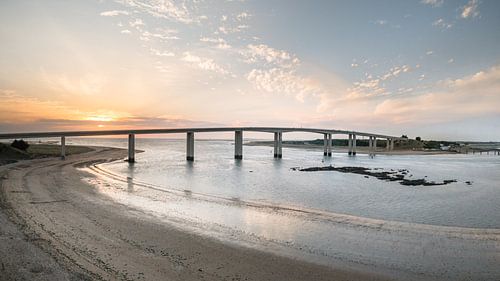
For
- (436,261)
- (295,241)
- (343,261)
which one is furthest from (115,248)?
(436,261)

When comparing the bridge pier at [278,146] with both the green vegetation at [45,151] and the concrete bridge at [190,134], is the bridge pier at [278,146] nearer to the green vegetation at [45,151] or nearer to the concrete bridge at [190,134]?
the concrete bridge at [190,134]

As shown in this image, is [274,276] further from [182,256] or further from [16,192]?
[16,192]

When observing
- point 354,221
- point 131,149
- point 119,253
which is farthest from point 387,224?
point 131,149

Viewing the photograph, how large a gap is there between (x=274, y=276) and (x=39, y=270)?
6326 millimetres

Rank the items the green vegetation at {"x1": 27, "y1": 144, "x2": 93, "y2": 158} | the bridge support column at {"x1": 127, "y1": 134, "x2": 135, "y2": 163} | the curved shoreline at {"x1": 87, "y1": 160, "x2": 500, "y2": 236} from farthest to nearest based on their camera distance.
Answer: the bridge support column at {"x1": 127, "y1": 134, "x2": 135, "y2": 163} → the green vegetation at {"x1": 27, "y1": 144, "x2": 93, "y2": 158} → the curved shoreline at {"x1": 87, "y1": 160, "x2": 500, "y2": 236}

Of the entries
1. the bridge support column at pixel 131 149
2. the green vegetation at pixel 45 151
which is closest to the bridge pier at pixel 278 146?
the bridge support column at pixel 131 149

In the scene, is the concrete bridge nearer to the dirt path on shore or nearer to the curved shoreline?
the curved shoreline

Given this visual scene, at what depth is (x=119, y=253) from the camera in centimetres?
966

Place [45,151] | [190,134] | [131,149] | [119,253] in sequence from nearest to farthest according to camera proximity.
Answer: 1. [119,253]
2. [131,149]
3. [45,151]
4. [190,134]

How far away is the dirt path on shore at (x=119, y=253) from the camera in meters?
8.20

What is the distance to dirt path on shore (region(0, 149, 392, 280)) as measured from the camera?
820 centimetres

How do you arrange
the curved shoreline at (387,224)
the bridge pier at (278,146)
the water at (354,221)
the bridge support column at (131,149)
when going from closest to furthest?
the water at (354,221)
the curved shoreline at (387,224)
the bridge support column at (131,149)
the bridge pier at (278,146)

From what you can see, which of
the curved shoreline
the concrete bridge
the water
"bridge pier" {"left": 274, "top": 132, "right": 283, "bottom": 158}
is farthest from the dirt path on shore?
"bridge pier" {"left": 274, "top": 132, "right": 283, "bottom": 158}

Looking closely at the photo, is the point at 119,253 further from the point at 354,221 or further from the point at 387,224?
the point at 387,224
